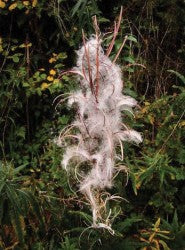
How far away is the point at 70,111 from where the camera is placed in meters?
3.38

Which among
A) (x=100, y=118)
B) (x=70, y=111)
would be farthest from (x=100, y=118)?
(x=70, y=111)

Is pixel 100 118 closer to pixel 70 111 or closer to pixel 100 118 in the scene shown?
pixel 100 118

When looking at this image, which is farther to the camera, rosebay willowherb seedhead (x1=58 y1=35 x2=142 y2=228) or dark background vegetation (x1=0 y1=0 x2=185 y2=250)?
dark background vegetation (x1=0 y1=0 x2=185 y2=250)

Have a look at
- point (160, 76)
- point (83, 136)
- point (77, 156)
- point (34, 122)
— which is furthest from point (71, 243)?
point (160, 76)

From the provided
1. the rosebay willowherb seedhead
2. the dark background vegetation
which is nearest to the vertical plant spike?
the rosebay willowherb seedhead

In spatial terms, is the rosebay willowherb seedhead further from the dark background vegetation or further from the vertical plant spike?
the dark background vegetation

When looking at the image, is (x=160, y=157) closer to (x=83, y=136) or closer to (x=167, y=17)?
(x=83, y=136)

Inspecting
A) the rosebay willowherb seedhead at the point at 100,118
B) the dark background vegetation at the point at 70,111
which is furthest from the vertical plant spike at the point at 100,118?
the dark background vegetation at the point at 70,111

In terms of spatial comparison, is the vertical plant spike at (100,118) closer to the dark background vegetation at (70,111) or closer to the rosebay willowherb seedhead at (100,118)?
the rosebay willowherb seedhead at (100,118)

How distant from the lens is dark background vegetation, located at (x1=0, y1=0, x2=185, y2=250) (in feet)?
8.94

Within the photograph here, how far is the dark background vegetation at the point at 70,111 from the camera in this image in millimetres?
2725

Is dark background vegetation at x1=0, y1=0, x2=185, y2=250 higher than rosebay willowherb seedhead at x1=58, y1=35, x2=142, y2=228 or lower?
lower

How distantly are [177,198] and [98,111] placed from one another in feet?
4.36

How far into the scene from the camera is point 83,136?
2.06m
